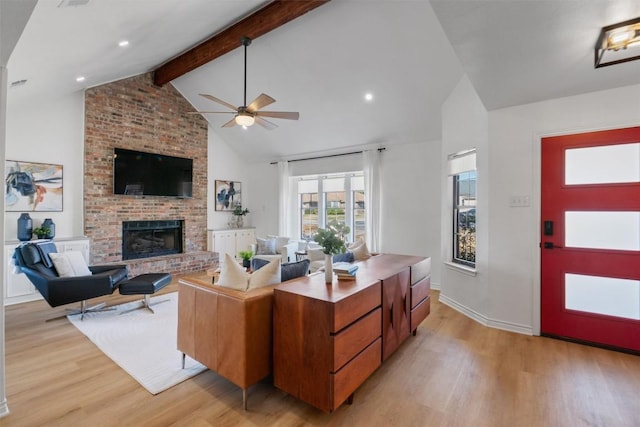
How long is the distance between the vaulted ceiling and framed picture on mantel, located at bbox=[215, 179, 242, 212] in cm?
191

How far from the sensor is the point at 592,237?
291cm

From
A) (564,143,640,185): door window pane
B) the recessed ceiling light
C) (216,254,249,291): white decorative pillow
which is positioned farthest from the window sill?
the recessed ceiling light

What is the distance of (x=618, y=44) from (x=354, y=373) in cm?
324

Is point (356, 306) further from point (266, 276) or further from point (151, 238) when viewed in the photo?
point (151, 238)

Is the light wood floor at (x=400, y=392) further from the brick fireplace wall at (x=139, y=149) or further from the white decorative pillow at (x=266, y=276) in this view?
the brick fireplace wall at (x=139, y=149)

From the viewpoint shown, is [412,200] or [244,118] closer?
[244,118]

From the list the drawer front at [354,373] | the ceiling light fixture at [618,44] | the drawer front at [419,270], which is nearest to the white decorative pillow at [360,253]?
the drawer front at [419,270]

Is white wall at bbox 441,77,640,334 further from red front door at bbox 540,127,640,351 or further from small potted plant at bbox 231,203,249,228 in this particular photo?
small potted plant at bbox 231,203,249,228

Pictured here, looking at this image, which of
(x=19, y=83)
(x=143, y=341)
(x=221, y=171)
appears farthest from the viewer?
(x=221, y=171)

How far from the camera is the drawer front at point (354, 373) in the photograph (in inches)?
71.3

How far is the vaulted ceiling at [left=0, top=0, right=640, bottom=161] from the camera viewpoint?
90.6 inches

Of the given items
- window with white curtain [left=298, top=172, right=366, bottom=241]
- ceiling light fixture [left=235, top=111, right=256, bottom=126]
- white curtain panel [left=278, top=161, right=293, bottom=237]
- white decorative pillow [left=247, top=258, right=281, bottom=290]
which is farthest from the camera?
white curtain panel [left=278, top=161, right=293, bottom=237]

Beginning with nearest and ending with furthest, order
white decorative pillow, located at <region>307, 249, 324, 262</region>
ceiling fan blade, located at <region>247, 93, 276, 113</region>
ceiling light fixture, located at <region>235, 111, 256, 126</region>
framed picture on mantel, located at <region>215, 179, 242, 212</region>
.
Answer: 1. ceiling fan blade, located at <region>247, 93, 276, 113</region>
2. ceiling light fixture, located at <region>235, 111, 256, 126</region>
3. white decorative pillow, located at <region>307, 249, 324, 262</region>
4. framed picture on mantel, located at <region>215, 179, 242, 212</region>

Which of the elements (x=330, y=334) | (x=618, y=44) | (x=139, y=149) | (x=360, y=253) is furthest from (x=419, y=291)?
(x=139, y=149)
